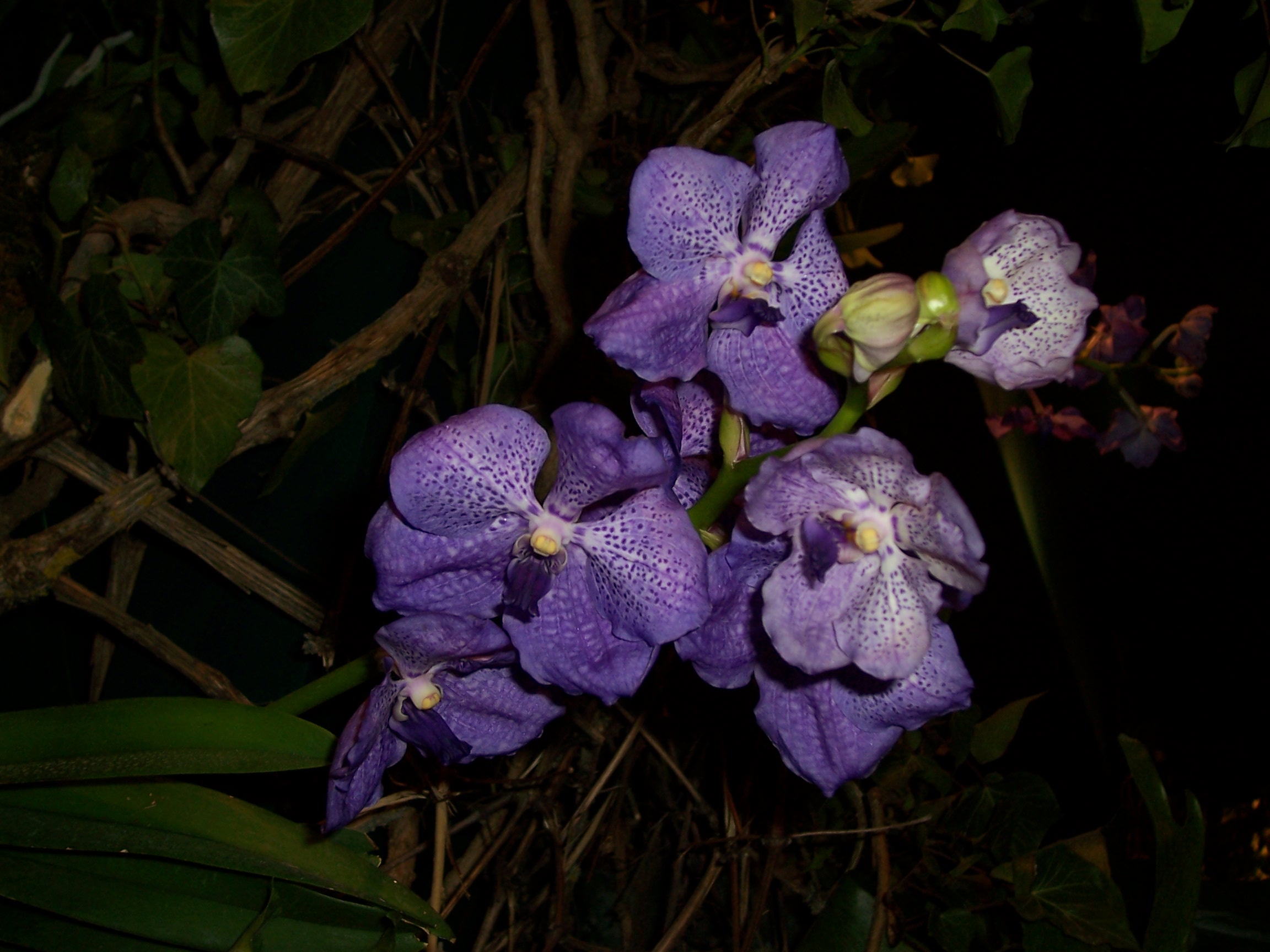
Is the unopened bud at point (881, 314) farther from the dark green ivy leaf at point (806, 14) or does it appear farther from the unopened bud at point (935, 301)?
the dark green ivy leaf at point (806, 14)

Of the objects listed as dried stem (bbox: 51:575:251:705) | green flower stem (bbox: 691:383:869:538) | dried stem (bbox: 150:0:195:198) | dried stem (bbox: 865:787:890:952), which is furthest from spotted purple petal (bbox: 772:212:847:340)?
dried stem (bbox: 150:0:195:198)

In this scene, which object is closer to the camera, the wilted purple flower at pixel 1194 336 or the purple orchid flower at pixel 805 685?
the purple orchid flower at pixel 805 685

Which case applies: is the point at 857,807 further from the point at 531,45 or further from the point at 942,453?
the point at 531,45

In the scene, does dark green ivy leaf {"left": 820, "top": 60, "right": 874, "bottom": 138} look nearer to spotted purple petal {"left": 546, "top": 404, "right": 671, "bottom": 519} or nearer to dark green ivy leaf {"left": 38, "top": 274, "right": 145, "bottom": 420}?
spotted purple petal {"left": 546, "top": 404, "right": 671, "bottom": 519}

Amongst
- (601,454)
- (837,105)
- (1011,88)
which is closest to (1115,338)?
(1011,88)

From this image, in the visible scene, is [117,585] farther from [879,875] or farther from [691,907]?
[879,875]

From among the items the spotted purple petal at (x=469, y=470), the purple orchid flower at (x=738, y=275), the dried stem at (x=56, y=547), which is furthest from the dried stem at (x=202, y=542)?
the purple orchid flower at (x=738, y=275)

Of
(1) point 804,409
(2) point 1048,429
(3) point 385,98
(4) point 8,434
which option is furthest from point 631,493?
(2) point 1048,429
